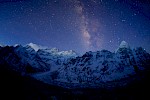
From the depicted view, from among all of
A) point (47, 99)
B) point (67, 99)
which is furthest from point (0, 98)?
point (67, 99)

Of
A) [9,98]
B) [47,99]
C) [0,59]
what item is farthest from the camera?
[0,59]

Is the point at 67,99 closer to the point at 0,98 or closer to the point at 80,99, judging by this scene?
the point at 80,99

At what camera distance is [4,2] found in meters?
23.9

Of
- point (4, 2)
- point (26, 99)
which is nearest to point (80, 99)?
point (26, 99)

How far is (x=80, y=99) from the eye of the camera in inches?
2099

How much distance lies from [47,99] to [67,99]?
15.9 m

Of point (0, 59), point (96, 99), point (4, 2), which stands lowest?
point (96, 99)

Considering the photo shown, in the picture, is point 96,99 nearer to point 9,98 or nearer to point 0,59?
point 9,98

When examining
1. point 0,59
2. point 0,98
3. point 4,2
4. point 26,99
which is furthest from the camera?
point 0,59

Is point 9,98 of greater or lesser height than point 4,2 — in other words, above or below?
below

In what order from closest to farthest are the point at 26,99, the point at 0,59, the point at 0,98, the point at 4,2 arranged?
the point at 4,2, the point at 0,98, the point at 26,99, the point at 0,59

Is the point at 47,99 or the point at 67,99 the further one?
the point at 67,99

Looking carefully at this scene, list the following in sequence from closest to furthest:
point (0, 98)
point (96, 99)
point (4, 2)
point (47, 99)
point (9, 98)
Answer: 1. point (4, 2)
2. point (47, 99)
3. point (0, 98)
4. point (9, 98)
5. point (96, 99)

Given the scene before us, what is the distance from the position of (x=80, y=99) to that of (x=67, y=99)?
414 cm
